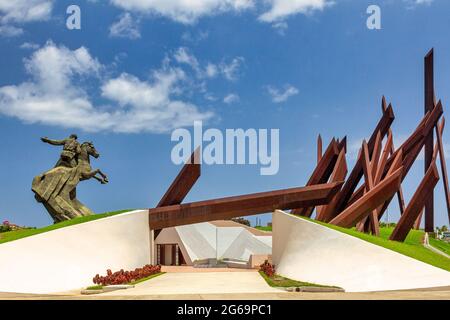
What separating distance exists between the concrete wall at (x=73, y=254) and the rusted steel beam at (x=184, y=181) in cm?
141

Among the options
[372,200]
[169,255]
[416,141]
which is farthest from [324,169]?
[169,255]

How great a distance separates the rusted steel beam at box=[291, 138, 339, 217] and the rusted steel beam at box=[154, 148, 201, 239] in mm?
6092

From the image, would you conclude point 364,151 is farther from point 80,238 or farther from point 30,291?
point 30,291

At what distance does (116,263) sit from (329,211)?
1061 centimetres

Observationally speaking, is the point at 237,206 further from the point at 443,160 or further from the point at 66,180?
the point at 443,160

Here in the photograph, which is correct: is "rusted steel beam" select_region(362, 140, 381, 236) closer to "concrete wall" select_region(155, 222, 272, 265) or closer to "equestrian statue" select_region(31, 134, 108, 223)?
"concrete wall" select_region(155, 222, 272, 265)

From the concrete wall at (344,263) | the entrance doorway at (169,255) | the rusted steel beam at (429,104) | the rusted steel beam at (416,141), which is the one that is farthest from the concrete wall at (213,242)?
the concrete wall at (344,263)

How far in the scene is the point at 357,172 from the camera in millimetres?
25094

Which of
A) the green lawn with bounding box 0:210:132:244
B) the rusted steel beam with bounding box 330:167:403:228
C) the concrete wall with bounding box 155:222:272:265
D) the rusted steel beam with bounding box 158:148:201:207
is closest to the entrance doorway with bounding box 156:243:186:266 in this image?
the concrete wall with bounding box 155:222:272:265

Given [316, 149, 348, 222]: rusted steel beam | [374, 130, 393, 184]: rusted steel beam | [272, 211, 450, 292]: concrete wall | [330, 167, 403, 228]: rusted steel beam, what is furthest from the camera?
[374, 130, 393, 184]: rusted steel beam

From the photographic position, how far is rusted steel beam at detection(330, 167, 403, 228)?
19.9 m

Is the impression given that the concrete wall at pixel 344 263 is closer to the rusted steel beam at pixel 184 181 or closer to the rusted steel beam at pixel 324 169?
the rusted steel beam at pixel 184 181

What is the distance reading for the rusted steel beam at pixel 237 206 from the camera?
22.1 meters
